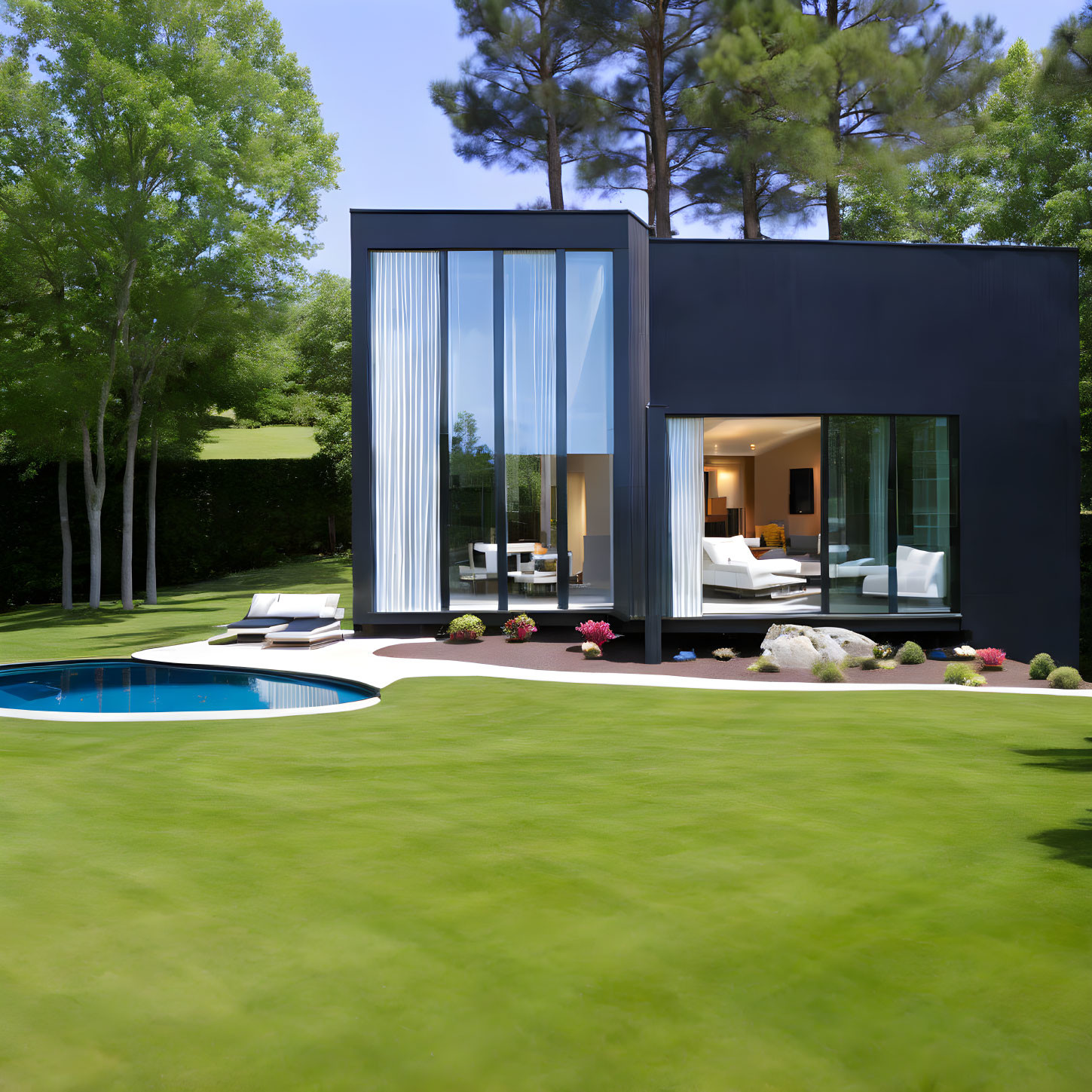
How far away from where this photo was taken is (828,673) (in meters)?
10.5

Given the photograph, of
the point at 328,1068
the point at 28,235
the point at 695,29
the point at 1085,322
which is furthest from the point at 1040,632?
the point at 28,235

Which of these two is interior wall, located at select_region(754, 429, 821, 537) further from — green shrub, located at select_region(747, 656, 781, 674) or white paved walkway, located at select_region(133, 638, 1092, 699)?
white paved walkway, located at select_region(133, 638, 1092, 699)

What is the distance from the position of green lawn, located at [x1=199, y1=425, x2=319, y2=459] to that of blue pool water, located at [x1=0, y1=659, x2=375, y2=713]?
801 inches

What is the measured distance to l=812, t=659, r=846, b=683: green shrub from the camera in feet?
34.4

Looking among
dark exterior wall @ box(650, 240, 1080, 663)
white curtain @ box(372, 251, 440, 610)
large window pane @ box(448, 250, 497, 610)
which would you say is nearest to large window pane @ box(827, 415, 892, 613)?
dark exterior wall @ box(650, 240, 1080, 663)

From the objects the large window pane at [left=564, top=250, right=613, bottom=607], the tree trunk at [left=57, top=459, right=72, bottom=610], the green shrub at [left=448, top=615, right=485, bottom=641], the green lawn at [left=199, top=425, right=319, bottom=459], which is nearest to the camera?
the green shrub at [left=448, top=615, right=485, bottom=641]

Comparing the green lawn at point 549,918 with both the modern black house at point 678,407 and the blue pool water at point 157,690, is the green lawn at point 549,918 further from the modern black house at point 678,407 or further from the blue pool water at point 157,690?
the modern black house at point 678,407

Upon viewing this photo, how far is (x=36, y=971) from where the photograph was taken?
3.17 m

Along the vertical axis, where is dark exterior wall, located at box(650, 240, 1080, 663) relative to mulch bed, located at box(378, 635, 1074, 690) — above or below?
above

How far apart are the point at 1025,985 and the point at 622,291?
10776 millimetres

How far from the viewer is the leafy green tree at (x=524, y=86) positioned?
20391 mm

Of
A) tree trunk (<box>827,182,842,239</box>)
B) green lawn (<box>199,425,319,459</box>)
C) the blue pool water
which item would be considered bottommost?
the blue pool water

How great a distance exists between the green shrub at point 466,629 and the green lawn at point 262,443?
2003 cm

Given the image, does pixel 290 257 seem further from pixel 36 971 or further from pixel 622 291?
pixel 36 971
